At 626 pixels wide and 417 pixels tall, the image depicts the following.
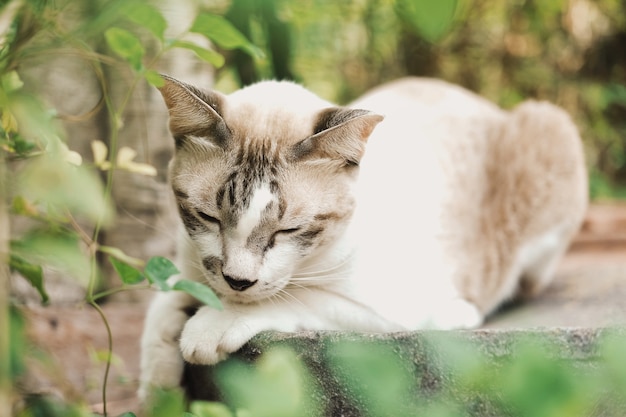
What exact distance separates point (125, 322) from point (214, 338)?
4.86 feet

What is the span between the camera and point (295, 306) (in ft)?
7.20

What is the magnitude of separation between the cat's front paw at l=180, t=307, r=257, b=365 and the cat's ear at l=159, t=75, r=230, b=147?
0.56m

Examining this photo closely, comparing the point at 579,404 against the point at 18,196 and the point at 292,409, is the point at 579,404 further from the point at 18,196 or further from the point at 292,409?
the point at 18,196

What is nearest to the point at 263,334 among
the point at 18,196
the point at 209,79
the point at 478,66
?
the point at 18,196

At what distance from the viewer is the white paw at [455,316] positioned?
2.68 metres

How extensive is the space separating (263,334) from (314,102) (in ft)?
2.91

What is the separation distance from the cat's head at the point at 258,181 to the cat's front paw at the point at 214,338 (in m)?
0.09

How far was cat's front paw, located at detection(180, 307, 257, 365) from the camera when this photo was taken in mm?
1982

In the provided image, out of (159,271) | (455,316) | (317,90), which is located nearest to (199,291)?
(159,271)

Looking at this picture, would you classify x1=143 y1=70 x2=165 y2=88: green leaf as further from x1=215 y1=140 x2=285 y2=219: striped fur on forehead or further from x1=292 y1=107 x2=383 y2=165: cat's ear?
x1=292 y1=107 x2=383 y2=165: cat's ear

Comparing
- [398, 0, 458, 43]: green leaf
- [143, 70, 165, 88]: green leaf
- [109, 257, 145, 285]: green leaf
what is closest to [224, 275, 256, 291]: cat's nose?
[109, 257, 145, 285]: green leaf

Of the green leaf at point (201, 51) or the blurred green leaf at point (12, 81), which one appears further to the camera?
the green leaf at point (201, 51)

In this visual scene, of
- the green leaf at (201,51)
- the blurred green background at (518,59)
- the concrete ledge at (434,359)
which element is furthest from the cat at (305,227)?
Result: the blurred green background at (518,59)

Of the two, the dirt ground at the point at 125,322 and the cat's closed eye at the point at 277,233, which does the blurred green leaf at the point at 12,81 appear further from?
the dirt ground at the point at 125,322
